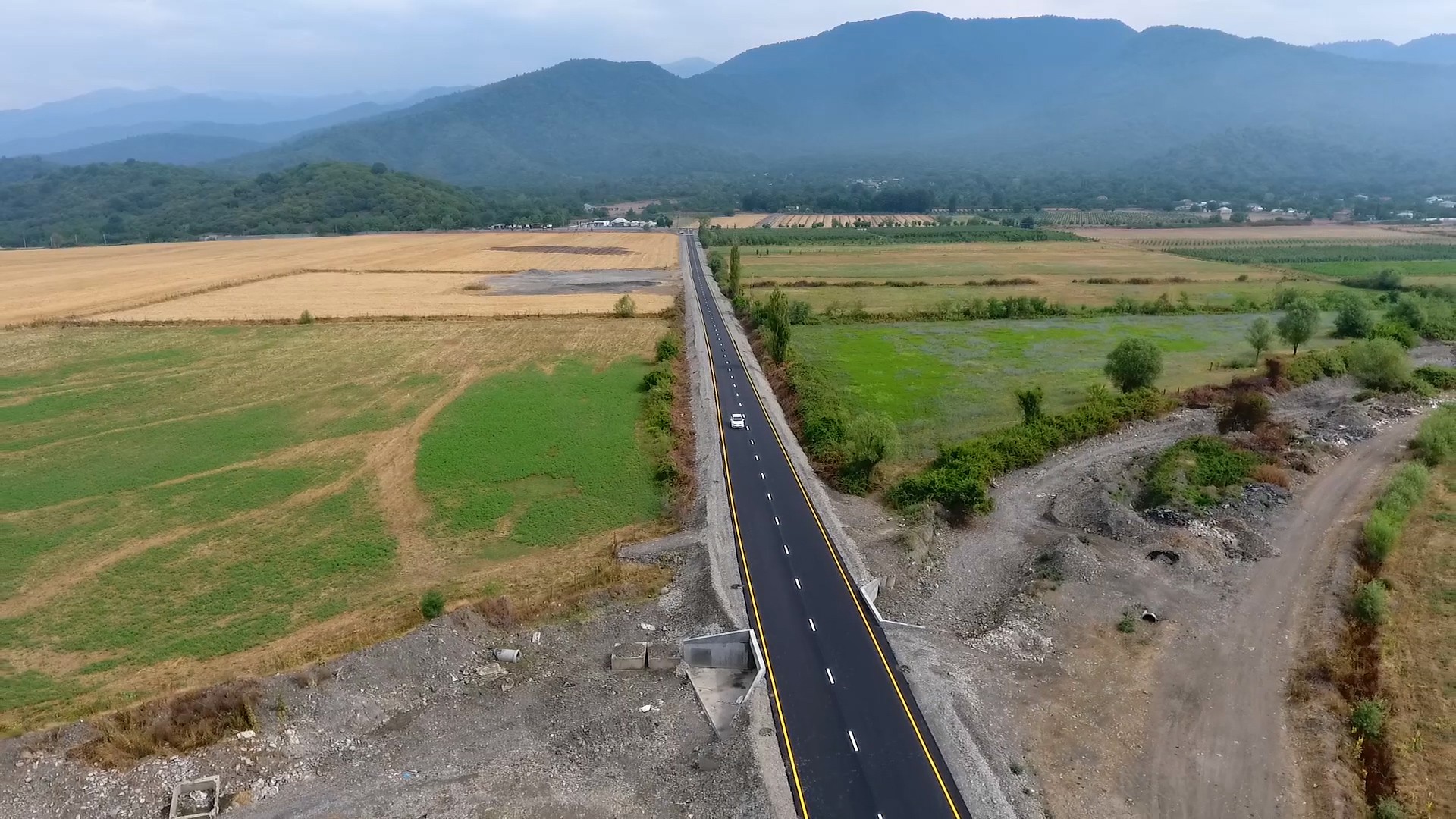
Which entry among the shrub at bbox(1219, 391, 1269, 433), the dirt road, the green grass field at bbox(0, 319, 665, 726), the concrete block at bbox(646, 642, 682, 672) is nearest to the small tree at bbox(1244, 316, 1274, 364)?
the shrub at bbox(1219, 391, 1269, 433)

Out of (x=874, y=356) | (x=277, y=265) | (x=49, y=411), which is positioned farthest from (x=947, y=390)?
A: (x=277, y=265)

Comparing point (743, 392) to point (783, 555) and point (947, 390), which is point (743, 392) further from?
point (783, 555)

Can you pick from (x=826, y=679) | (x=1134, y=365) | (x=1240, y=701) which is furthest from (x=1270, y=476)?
(x=826, y=679)

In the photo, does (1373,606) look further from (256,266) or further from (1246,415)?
(256,266)

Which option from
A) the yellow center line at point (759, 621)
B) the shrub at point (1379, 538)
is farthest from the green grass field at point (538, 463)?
the shrub at point (1379, 538)

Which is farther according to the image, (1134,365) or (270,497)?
(1134,365)

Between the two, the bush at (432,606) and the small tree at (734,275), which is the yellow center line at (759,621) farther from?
the small tree at (734,275)
